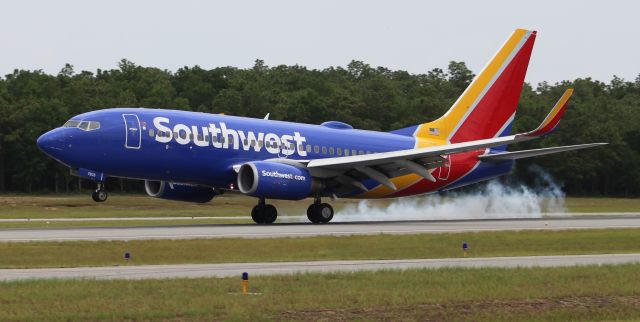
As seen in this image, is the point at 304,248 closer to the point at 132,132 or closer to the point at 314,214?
the point at 132,132

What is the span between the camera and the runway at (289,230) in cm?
3534

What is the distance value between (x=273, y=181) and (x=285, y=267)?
16.7 metres

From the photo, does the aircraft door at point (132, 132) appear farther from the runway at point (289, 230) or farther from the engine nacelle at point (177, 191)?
the engine nacelle at point (177, 191)

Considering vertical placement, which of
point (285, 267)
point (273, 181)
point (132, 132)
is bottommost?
point (285, 267)

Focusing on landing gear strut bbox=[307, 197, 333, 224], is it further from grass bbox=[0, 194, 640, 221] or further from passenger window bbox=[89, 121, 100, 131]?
passenger window bbox=[89, 121, 100, 131]

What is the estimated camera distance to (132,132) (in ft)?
136

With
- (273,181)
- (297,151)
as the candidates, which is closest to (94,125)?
(273,181)

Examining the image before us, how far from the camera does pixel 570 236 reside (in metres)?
37.0

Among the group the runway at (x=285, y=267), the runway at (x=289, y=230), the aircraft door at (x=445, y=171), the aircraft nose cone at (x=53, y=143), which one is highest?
the aircraft nose cone at (x=53, y=143)

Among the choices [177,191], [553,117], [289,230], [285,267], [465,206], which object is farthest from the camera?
[465,206]

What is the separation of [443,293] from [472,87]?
3265 centimetres

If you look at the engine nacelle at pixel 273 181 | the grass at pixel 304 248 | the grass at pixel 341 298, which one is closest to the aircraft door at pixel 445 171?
the engine nacelle at pixel 273 181

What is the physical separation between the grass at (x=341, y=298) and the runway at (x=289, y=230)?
1302cm

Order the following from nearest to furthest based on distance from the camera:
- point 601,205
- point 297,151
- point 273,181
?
1. point 273,181
2. point 297,151
3. point 601,205
